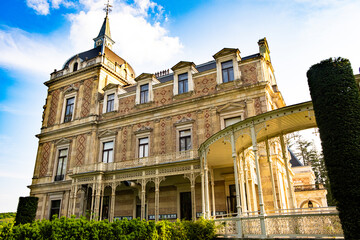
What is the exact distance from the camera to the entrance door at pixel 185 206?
685 inches

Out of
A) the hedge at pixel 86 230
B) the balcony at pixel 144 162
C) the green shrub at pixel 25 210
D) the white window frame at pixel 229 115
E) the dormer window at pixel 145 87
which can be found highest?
the dormer window at pixel 145 87

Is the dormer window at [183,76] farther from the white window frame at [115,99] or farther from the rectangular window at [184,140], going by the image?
the white window frame at [115,99]

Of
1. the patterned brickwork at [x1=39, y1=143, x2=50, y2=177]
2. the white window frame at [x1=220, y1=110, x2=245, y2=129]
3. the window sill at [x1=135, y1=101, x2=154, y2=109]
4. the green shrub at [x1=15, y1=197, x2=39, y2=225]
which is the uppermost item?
the window sill at [x1=135, y1=101, x2=154, y2=109]

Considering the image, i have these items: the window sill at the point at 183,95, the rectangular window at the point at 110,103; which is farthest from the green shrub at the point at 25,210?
the window sill at the point at 183,95

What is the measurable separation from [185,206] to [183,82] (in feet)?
28.5

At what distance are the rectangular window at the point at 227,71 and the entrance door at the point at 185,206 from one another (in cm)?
799

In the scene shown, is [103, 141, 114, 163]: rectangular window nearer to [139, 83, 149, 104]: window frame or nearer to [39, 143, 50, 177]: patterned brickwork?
[139, 83, 149, 104]: window frame

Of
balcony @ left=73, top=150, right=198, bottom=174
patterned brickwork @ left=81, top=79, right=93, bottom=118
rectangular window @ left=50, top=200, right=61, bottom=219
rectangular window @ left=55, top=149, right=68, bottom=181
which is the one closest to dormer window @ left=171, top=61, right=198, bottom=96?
balcony @ left=73, top=150, right=198, bottom=174

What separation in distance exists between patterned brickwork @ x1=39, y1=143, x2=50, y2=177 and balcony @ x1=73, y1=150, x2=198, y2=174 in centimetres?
565

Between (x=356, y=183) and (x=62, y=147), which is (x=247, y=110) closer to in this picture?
(x=356, y=183)

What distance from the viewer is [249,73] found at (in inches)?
707

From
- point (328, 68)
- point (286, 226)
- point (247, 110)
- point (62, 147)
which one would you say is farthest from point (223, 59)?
point (62, 147)

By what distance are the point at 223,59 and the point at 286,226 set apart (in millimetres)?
12799

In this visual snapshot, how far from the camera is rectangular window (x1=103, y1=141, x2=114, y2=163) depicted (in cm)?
2130
